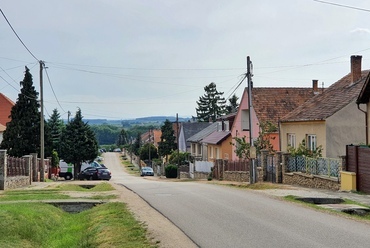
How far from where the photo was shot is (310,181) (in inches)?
1011

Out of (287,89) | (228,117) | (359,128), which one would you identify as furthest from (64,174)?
(359,128)

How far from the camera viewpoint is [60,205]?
19656 mm

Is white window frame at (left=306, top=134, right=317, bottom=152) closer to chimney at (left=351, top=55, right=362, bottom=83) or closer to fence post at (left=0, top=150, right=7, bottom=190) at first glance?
chimney at (left=351, top=55, right=362, bottom=83)

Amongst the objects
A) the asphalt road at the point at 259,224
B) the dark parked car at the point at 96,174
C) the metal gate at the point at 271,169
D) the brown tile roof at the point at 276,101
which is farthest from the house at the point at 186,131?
the asphalt road at the point at 259,224

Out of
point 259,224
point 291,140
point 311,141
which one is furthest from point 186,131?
point 259,224

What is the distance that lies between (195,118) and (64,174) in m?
61.4

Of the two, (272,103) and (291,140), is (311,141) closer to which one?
(291,140)

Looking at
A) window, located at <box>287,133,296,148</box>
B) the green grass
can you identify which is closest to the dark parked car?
window, located at <box>287,133,296,148</box>

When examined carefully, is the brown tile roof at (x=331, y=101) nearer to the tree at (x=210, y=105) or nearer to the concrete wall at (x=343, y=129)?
the concrete wall at (x=343, y=129)

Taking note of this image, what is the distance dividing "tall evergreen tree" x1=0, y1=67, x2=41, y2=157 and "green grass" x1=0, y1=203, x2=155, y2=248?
3239 cm

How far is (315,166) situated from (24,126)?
31.1 metres

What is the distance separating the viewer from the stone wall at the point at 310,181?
23.5 metres

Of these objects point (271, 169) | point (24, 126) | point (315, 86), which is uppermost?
point (315, 86)

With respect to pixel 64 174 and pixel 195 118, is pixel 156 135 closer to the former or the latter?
pixel 195 118
